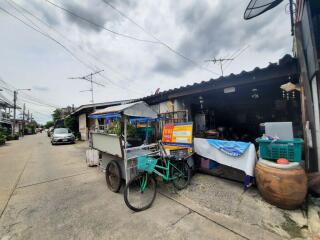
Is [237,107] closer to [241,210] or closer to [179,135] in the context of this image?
[179,135]

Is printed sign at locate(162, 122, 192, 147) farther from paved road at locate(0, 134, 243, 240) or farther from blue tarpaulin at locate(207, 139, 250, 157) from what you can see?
paved road at locate(0, 134, 243, 240)

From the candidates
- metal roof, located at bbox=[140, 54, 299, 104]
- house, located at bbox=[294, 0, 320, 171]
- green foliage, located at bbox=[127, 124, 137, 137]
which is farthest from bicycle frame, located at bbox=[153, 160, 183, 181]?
house, located at bbox=[294, 0, 320, 171]

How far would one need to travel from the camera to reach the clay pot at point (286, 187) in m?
2.60

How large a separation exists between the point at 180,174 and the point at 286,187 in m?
2.02

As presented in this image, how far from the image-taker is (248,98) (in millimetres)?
7047

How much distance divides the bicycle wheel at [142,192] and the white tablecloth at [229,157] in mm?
1621

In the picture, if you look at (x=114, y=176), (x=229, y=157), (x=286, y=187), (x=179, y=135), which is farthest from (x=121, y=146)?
(x=286, y=187)

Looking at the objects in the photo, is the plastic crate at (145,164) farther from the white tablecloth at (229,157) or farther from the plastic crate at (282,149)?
the plastic crate at (282,149)

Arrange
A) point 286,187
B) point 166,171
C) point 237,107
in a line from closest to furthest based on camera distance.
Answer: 1. point 286,187
2. point 166,171
3. point 237,107

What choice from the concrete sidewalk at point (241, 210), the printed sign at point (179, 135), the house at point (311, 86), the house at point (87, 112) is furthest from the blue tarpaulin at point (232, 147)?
the house at point (87, 112)

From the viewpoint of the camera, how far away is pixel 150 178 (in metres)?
3.37

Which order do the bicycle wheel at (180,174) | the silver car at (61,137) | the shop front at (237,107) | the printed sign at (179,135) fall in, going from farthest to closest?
the silver car at (61,137)
the printed sign at (179,135)
the bicycle wheel at (180,174)
the shop front at (237,107)

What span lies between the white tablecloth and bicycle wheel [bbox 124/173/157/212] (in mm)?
1621

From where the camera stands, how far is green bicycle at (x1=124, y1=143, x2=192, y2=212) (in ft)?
10.4
